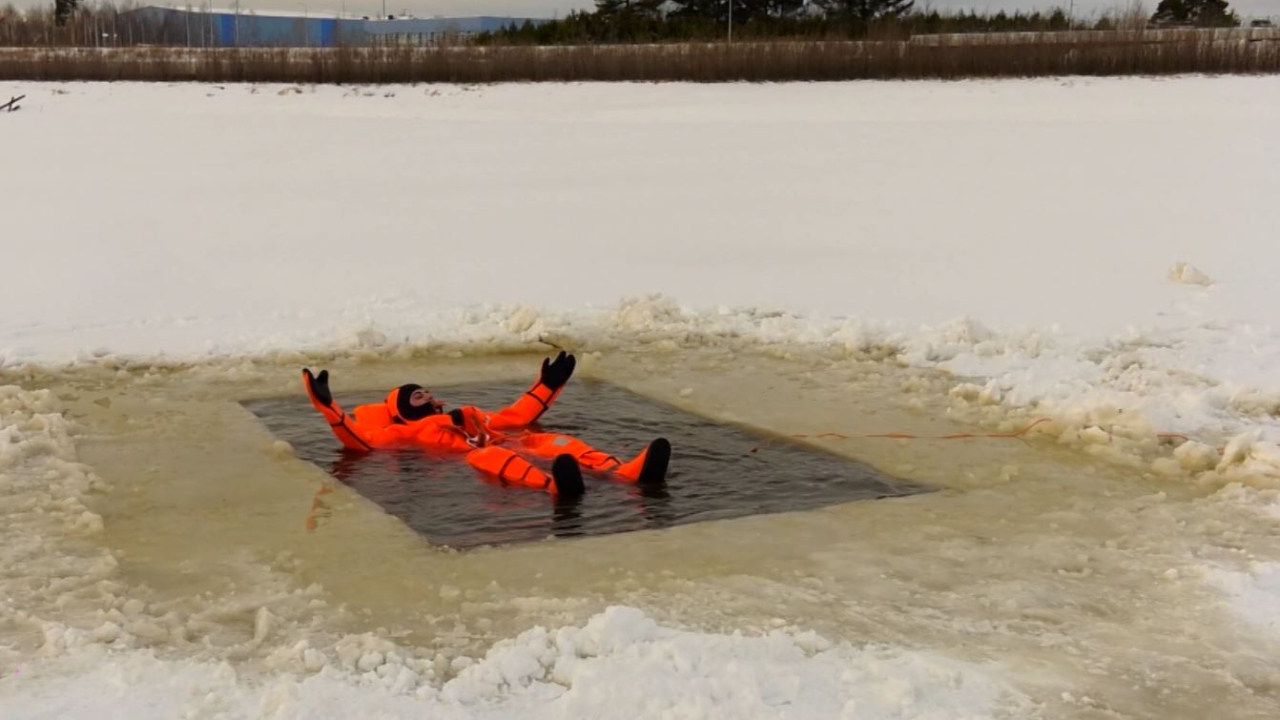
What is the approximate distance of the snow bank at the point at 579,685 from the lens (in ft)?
11.0

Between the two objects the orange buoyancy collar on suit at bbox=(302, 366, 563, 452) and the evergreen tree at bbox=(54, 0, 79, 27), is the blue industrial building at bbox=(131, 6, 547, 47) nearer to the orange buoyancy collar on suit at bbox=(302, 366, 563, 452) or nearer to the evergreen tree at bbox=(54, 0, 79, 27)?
the evergreen tree at bbox=(54, 0, 79, 27)

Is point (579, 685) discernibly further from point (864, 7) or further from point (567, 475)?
point (864, 7)

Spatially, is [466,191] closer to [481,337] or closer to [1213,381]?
[481,337]

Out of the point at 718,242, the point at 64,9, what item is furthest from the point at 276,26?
the point at 718,242

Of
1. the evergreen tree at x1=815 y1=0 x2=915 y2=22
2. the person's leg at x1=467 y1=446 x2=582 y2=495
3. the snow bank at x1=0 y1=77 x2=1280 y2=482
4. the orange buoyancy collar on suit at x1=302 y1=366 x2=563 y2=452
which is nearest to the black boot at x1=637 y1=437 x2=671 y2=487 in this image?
the person's leg at x1=467 y1=446 x2=582 y2=495

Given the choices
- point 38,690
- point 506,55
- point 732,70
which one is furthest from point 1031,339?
point 506,55

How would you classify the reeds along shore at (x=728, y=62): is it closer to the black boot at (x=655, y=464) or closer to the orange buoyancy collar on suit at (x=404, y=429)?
the orange buoyancy collar on suit at (x=404, y=429)

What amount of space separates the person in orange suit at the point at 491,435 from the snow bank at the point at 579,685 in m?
1.77

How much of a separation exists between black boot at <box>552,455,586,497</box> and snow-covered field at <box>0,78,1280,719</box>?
0.58 m

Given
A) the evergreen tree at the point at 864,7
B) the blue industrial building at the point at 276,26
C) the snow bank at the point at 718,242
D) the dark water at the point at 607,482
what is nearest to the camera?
the dark water at the point at 607,482

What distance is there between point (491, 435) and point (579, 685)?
285 cm

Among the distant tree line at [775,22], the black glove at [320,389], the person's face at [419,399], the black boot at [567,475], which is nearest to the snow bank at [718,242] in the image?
the person's face at [419,399]

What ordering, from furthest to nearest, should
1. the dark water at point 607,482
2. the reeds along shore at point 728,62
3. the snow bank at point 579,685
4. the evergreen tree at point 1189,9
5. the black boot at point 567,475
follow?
the evergreen tree at point 1189,9, the reeds along shore at point 728,62, the black boot at point 567,475, the dark water at point 607,482, the snow bank at point 579,685

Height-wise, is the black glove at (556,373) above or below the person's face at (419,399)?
above
